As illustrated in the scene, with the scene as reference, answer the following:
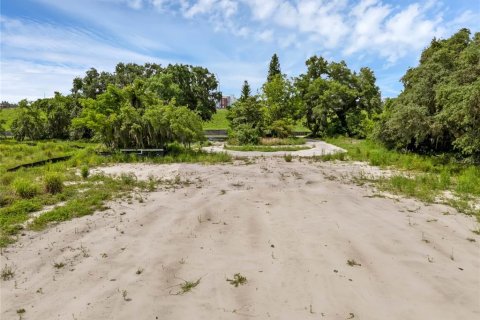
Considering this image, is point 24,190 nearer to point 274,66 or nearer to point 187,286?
point 187,286

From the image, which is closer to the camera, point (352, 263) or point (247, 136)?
point (352, 263)

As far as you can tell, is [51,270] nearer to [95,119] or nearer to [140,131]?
[140,131]

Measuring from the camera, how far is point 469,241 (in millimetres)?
5844

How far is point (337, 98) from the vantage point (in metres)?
34.6

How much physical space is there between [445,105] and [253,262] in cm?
1099

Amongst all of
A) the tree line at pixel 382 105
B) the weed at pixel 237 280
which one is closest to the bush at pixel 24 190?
the weed at pixel 237 280

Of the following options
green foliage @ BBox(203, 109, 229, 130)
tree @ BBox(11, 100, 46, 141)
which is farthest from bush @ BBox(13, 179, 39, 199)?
green foliage @ BBox(203, 109, 229, 130)

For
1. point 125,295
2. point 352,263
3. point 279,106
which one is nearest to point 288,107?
point 279,106

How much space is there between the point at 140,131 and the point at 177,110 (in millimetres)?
2166

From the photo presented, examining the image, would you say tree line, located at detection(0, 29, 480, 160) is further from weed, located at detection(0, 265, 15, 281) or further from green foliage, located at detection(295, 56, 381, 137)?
weed, located at detection(0, 265, 15, 281)

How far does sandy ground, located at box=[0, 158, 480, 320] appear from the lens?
3918 millimetres

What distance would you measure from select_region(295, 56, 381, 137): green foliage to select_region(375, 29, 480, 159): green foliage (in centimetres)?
1377

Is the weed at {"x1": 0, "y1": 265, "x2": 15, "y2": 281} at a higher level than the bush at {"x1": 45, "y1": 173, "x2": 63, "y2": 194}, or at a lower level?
lower

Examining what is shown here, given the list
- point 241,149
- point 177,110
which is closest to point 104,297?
point 177,110
